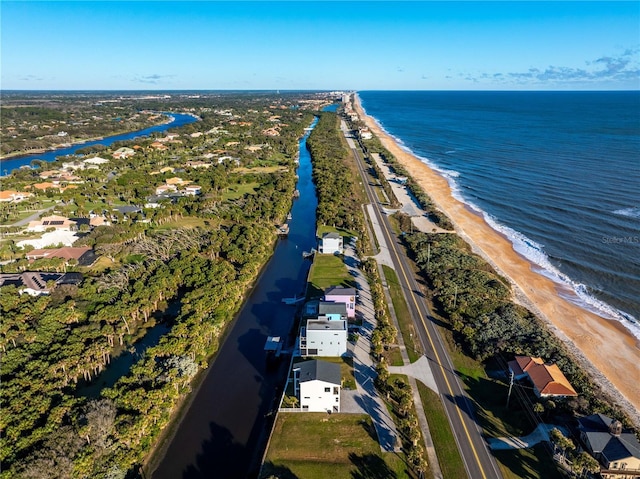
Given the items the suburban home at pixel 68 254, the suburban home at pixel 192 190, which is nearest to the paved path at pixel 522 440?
the suburban home at pixel 68 254

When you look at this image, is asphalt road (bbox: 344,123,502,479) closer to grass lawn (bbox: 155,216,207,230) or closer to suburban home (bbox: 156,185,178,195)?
grass lawn (bbox: 155,216,207,230)

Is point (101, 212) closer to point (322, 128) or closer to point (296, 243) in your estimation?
point (296, 243)

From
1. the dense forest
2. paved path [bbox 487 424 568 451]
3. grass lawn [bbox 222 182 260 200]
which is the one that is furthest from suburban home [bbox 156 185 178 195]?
paved path [bbox 487 424 568 451]

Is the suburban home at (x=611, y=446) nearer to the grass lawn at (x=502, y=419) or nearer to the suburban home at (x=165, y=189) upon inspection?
Answer: the grass lawn at (x=502, y=419)

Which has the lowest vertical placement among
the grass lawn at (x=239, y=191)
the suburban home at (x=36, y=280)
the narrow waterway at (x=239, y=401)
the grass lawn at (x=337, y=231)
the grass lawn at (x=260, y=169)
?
the narrow waterway at (x=239, y=401)

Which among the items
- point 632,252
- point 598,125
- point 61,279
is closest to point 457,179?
point 632,252

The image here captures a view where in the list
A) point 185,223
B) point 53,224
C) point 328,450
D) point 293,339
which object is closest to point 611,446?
point 328,450
